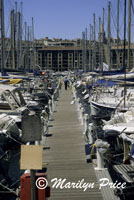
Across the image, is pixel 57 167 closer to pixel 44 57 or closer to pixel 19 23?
pixel 19 23

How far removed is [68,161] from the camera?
11.6 meters

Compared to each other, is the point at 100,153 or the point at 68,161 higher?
the point at 100,153

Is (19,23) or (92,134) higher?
(19,23)

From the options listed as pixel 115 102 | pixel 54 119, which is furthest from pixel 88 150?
pixel 115 102

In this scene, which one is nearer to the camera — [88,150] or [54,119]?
[88,150]

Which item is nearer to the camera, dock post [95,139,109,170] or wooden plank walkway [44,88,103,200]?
wooden plank walkway [44,88,103,200]

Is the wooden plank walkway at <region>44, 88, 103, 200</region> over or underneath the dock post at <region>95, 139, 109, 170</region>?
underneath

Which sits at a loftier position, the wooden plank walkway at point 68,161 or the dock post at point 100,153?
the dock post at point 100,153

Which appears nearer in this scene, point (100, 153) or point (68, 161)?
point (100, 153)

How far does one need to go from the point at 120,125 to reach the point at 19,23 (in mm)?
36864

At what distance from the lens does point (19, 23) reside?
4900 cm

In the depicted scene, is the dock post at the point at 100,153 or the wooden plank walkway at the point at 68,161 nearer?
the wooden plank walkway at the point at 68,161

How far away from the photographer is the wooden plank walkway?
8742 millimetres

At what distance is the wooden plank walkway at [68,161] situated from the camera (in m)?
8.74
